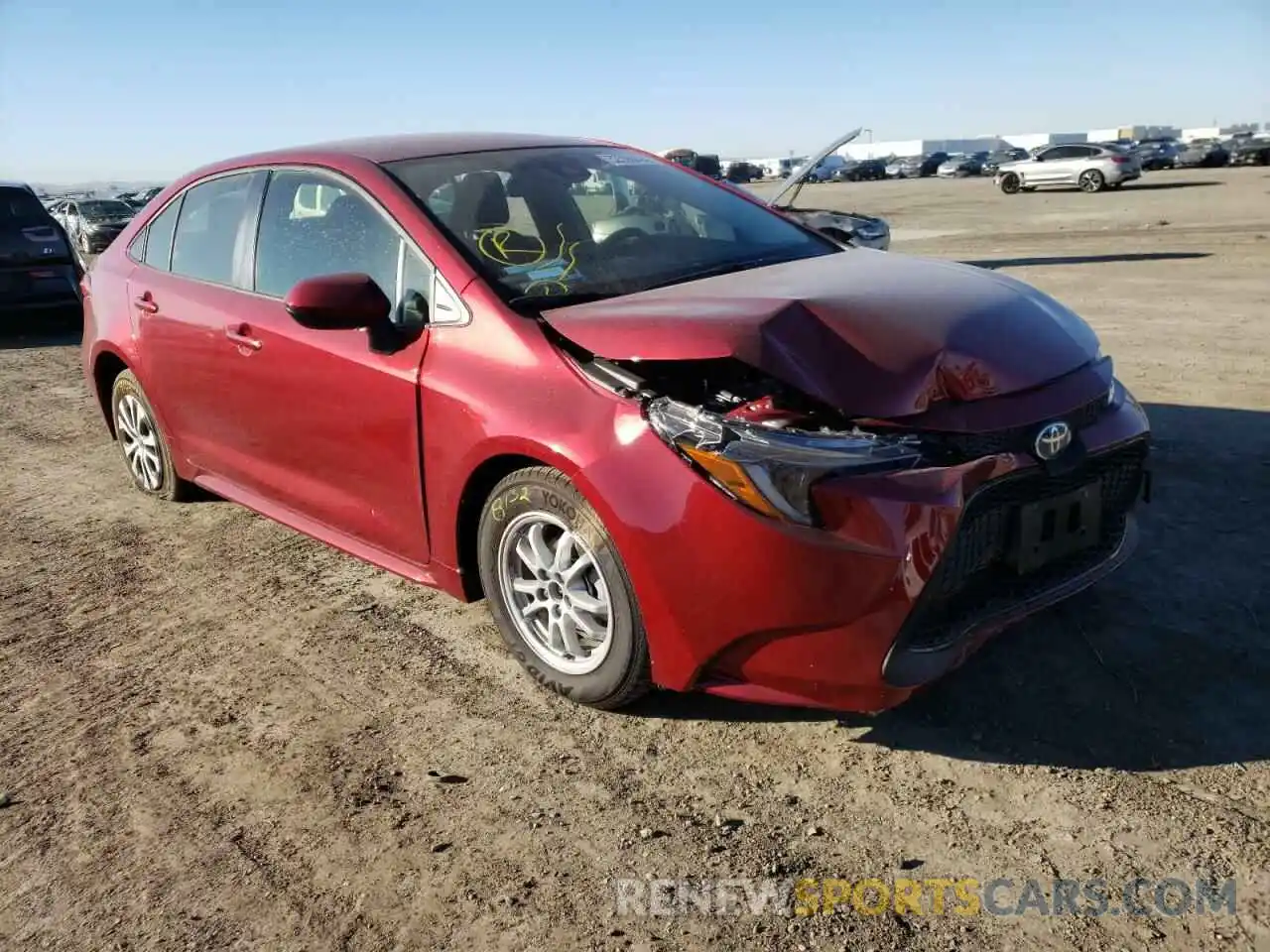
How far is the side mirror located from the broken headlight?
1.10 m

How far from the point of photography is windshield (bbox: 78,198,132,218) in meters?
21.6

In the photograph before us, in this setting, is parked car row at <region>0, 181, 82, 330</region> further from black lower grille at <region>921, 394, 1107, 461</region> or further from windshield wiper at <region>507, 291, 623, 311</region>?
black lower grille at <region>921, 394, 1107, 461</region>

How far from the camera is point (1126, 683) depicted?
2.97m

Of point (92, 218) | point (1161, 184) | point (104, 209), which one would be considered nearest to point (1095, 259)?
point (92, 218)

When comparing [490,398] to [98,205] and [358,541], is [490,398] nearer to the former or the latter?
[358,541]

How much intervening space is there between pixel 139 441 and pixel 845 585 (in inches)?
161

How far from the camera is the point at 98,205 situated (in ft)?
73.0

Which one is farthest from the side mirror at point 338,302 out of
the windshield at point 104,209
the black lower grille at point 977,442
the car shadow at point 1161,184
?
the car shadow at point 1161,184

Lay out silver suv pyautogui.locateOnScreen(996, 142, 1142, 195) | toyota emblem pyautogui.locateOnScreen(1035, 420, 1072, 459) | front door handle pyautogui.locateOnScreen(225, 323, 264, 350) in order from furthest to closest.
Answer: silver suv pyautogui.locateOnScreen(996, 142, 1142, 195) → front door handle pyautogui.locateOnScreen(225, 323, 264, 350) → toyota emblem pyautogui.locateOnScreen(1035, 420, 1072, 459)

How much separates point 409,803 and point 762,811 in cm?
91

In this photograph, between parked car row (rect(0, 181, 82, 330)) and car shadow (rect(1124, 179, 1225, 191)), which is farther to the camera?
car shadow (rect(1124, 179, 1225, 191))

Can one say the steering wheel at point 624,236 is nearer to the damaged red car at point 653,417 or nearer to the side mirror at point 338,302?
the damaged red car at point 653,417

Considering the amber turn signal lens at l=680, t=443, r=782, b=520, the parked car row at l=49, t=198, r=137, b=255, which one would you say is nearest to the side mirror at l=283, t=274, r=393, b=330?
the amber turn signal lens at l=680, t=443, r=782, b=520

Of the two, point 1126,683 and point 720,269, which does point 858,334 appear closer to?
point 720,269
